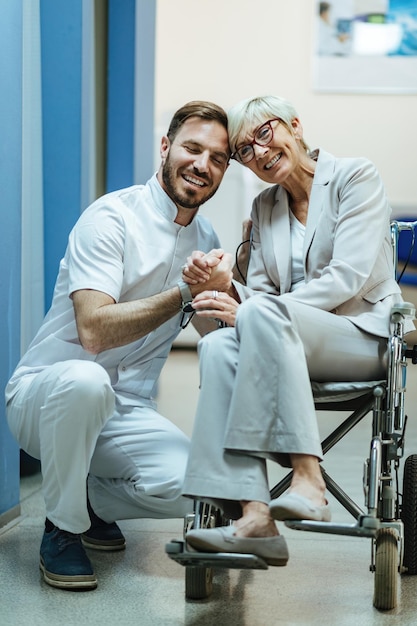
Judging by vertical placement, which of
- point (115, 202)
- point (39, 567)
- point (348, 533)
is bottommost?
point (39, 567)

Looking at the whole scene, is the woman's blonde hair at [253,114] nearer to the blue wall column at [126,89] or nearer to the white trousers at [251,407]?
the white trousers at [251,407]

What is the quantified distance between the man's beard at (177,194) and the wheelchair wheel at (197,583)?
3.23 feet

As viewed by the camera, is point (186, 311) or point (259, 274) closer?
point (186, 311)

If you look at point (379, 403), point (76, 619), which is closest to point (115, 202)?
point (379, 403)

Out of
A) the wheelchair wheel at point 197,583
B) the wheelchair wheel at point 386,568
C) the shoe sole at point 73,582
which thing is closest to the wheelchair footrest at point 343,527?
the wheelchair wheel at point 386,568

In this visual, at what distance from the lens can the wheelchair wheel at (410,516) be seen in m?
2.43

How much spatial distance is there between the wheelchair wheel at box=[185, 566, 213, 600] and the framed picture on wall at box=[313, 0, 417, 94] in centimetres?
561

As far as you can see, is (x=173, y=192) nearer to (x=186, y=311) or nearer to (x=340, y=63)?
(x=186, y=311)

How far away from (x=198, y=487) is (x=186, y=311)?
1.88ft

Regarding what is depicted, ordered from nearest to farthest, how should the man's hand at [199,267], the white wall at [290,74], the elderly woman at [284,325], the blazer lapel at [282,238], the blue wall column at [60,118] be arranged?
the elderly woman at [284,325], the man's hand at [199,267], the blazer lapel at [282,238], the blue wall column at [60,118], the white wall at [290,74]

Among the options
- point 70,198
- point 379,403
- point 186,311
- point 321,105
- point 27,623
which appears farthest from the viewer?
point 321,105

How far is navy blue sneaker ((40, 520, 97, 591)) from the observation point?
7.54 feet

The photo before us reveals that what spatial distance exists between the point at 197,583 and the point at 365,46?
5.90 m

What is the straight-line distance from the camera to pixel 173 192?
8.64ft
